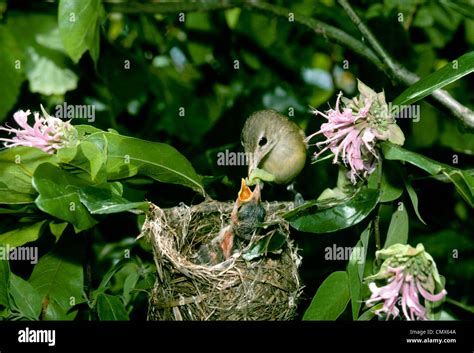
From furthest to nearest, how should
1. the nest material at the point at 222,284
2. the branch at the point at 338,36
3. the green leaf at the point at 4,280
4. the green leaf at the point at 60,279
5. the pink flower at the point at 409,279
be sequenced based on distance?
the branch at the point at 338,36
the nest material at the point at 222,284
the green leaf at the point at 60,279
the green leaf at the point at 4,280
the pink flower at the point at 409,279

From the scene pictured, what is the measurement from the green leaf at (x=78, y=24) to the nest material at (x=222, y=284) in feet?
2.64

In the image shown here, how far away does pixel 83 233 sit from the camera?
124 inches

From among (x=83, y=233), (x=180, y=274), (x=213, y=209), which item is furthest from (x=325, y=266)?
(x=83, y=233)

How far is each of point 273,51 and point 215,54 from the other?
1.28 feet

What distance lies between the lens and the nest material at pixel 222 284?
3172 mm

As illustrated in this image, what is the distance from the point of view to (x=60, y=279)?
10.1 ft

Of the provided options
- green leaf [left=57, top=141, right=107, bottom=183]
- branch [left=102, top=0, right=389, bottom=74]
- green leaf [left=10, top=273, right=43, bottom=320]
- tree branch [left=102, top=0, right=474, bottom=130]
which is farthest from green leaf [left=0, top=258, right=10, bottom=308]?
branch [left=102, top=0, right=389, bottom=74]

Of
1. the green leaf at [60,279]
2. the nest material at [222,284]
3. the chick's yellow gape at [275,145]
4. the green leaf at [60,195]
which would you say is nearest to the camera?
the green leaf at [60,195]

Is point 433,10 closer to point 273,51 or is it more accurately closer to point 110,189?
point 273,51

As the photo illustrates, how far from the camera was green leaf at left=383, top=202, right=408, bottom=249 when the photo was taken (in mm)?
2682

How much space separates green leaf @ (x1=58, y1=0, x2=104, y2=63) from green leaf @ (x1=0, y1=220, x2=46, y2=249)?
83 centimetres

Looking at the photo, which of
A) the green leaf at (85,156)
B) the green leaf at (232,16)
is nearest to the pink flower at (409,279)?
the green leaf at (85,156)

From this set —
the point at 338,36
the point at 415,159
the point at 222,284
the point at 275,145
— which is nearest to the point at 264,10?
the point at 338,36

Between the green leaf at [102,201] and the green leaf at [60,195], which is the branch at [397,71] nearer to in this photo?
the green leaf at [102,201]
